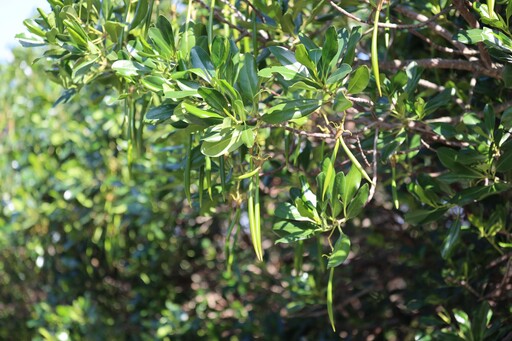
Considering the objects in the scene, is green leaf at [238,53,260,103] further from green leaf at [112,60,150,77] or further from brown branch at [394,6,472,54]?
brown branch at [394,6,472,54]

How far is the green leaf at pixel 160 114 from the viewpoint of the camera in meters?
1.11

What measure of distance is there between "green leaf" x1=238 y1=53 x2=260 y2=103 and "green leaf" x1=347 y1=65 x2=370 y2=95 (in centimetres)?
15

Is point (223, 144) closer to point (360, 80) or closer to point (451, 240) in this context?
point (360, 80)

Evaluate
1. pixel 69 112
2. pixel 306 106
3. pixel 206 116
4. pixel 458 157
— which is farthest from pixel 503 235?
pixel 69 112

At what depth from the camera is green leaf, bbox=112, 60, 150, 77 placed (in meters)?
1.10

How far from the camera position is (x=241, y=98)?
1.04 meters

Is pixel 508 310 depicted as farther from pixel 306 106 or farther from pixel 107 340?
pixel 107 340

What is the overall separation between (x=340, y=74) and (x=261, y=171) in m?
0.57

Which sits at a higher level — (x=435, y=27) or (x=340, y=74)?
(x=340, y=74)

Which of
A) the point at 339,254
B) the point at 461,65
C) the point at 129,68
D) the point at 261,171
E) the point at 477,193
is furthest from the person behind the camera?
the point at 261,171

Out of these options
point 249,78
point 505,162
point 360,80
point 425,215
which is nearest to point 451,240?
point 425,215

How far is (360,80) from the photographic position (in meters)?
1.04

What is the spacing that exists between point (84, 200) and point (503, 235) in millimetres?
1554

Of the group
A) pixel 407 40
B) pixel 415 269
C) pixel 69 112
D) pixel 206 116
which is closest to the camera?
pixel 206 116
